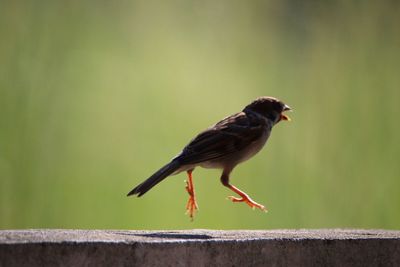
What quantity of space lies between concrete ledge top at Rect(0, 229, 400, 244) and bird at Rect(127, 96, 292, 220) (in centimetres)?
58

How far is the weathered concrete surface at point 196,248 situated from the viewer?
2018mm

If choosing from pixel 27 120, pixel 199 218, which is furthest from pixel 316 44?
pixel 27 120

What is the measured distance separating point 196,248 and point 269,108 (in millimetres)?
1655

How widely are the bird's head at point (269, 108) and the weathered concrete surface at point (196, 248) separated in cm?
110

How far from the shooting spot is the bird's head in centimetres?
374

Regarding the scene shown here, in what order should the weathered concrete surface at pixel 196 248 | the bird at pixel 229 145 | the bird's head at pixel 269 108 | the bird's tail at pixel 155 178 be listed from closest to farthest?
the weathered concrete surface at pixel 196 248
the bird's tail at pixel 155 178
the bird at pixel 229 145
the bird's head at pixel 269 108

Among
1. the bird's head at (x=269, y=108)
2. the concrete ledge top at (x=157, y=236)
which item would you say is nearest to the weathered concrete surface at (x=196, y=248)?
the concrete ledge top at (x=157, y=236)

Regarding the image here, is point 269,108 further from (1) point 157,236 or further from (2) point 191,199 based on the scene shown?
(1) point 157,236

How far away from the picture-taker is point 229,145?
3.46 meters

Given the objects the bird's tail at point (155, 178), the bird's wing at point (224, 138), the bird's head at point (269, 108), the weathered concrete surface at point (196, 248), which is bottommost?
the bird's tail at point (155, 178)

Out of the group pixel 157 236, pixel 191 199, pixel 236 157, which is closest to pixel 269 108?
pixel 236 157

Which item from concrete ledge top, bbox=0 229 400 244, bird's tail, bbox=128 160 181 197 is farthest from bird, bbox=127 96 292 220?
concrete ledge top, bbox=0 229 400 244

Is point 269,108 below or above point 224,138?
above

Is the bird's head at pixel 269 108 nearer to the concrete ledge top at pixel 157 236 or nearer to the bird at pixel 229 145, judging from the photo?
the bird at pixel 229 145
